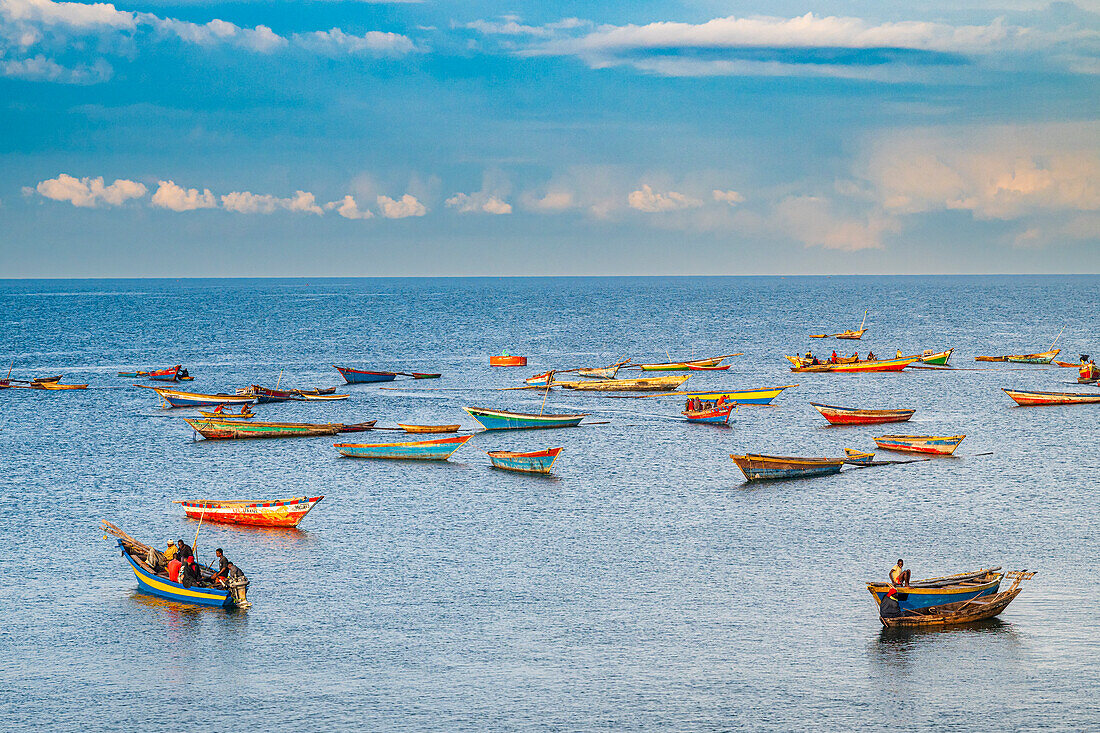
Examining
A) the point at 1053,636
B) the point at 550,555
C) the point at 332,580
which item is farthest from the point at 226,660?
the point at 1053,636

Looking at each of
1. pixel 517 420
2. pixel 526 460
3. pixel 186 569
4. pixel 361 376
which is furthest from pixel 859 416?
pixel 186 569

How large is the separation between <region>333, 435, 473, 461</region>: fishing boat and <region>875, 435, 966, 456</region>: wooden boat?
28825mm

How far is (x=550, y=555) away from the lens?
5238 cm

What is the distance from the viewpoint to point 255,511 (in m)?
57.8

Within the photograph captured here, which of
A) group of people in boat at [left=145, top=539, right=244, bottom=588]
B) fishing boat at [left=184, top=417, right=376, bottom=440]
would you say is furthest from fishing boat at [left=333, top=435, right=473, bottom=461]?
group of people in boat at [left=145, top=539, right=244, bottom=588]

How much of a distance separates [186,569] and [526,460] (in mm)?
29416

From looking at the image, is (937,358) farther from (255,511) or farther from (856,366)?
(255,511)

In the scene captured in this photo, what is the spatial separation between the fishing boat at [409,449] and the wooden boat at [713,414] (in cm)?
2292

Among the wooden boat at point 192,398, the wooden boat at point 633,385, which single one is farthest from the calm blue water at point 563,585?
the wooden boat at point 633,385

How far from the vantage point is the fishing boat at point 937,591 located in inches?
1639

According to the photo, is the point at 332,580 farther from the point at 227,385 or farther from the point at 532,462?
the point at 227,385

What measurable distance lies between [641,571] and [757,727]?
1564 cm

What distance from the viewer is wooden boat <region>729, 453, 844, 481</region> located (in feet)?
221

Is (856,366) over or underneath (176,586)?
over
